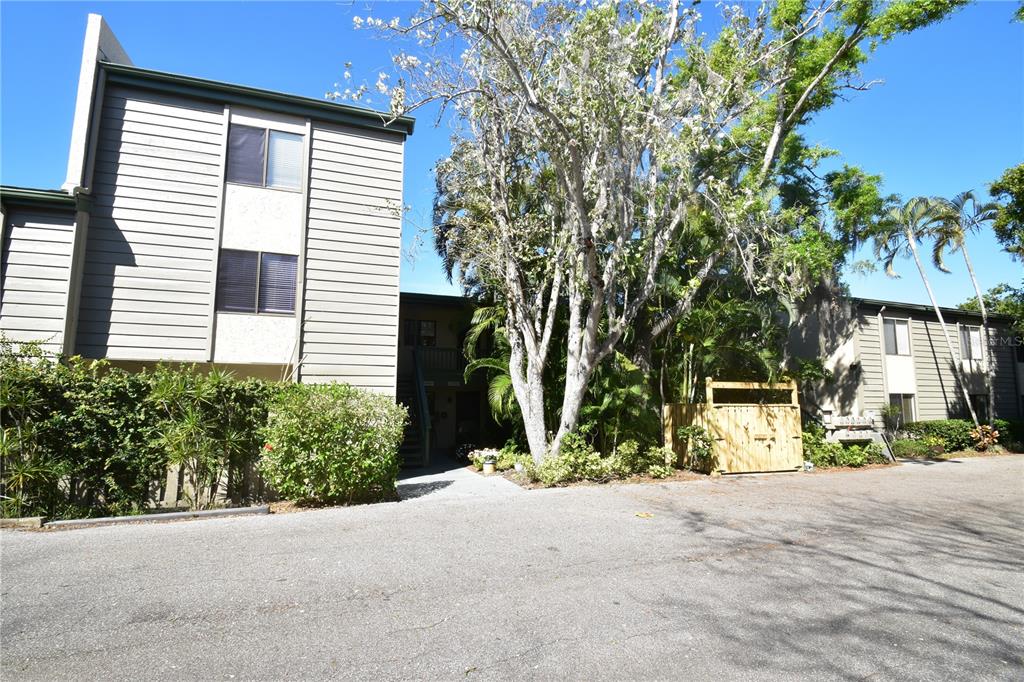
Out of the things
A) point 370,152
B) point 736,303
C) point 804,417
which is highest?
point 370,152

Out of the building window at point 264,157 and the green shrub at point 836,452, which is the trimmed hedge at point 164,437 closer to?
the building window at point 264,157

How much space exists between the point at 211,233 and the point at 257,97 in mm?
2843

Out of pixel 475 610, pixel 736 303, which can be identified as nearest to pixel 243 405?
→ pixel 475 610

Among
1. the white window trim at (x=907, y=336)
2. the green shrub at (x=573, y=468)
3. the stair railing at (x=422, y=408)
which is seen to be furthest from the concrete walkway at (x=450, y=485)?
the white window trim at (x=907, y=336)

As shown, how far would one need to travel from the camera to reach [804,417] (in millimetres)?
16188

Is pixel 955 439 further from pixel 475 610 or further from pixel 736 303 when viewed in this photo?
pixel 475 610

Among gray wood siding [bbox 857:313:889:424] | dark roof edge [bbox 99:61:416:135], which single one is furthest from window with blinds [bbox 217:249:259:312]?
gray wood siding [bbox 857:313:889:424]

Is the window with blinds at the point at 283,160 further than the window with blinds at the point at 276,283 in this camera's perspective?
Yes

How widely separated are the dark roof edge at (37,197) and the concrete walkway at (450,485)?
729 centimetres

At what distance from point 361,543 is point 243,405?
11.0 ft

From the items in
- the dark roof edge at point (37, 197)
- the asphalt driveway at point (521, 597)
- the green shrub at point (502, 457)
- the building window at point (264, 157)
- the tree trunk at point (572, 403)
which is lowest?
the asphalt driveway at point (521, 597)

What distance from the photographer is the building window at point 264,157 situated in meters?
10.4

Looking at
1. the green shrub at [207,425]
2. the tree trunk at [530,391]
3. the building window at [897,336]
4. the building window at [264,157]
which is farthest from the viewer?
the building window at [897,336]

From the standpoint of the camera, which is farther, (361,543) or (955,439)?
(955,439)
